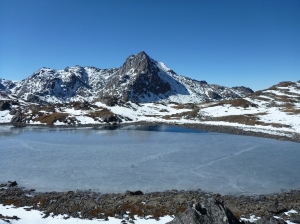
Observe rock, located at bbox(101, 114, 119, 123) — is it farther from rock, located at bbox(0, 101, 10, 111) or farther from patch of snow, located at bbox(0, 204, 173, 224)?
patch of snow, located at bbox(0, 204, 173, 224)

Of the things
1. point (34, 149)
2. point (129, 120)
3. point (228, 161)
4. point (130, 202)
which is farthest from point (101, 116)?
point (130, 202)

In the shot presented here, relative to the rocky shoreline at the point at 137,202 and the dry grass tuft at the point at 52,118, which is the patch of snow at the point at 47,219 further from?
the dry grass tuft at the point at 52,118

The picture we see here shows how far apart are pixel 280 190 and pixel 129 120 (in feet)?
289

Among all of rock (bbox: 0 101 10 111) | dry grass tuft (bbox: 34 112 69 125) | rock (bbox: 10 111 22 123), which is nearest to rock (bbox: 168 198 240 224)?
dry grass tuft (bbox: 34 112 69 125)

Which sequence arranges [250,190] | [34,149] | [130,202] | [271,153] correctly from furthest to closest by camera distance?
[34,149], [271,153], [250,190], [130,202]

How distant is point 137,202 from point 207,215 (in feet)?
29.5

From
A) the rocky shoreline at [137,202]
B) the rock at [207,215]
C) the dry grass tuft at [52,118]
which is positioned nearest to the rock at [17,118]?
the dry grass tuft at [52,118]

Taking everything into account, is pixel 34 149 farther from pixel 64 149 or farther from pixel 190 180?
pixel 190 180

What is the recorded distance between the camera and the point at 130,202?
64.5ft

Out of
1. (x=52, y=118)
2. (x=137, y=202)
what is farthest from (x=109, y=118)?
(x=137, y=202)

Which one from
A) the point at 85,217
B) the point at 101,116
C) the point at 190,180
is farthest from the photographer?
the point at 101,116

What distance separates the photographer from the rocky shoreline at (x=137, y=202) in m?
18.0

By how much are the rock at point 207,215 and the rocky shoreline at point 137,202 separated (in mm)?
5734

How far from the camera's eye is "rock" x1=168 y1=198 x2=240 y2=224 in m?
11.7
